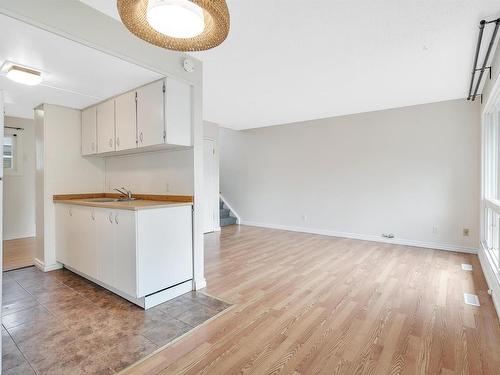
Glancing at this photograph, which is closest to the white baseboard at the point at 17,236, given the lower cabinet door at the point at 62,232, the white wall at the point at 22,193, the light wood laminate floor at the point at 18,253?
the white wall at the point at 22,193

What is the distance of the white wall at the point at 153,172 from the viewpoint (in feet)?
8.93

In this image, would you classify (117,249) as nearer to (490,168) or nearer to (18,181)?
(18,181)

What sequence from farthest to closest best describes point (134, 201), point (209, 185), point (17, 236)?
point (209, 185), point (17, 236), point (134, 201)

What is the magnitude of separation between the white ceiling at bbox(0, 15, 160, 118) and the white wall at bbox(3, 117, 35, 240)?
225 centimetres

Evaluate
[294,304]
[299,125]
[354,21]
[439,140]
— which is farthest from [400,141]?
[294,304]

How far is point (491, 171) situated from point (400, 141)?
Answer: 54.3 inches

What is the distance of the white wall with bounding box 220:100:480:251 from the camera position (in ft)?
13.3

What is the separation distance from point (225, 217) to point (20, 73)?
489 centimetres

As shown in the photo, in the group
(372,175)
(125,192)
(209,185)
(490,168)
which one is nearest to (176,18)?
(125,192)

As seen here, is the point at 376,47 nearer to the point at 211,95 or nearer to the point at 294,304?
the point at 211,95

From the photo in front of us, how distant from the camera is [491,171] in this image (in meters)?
3.35

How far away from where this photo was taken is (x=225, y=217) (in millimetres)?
6613

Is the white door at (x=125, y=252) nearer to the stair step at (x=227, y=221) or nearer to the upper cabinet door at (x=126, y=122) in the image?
the upper cabinet door at (x=126, y=122)

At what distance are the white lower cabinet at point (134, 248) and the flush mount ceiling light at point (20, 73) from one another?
4.09ft
